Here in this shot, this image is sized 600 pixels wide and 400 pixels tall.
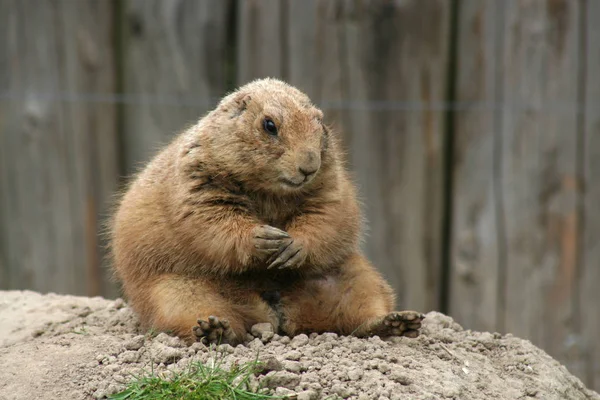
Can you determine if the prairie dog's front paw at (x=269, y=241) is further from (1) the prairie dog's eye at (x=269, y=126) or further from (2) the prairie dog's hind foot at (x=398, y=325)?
(2) the prairie dog's hind foot at (x=398, y=325)

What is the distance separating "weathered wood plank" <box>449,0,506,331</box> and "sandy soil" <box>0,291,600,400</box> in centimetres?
195

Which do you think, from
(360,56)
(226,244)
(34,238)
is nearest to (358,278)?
(226,244)

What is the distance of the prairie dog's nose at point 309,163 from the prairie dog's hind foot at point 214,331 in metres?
0.81

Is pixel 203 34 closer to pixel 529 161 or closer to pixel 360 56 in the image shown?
pixel 360 56

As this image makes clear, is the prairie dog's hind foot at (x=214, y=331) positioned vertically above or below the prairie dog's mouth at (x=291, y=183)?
below

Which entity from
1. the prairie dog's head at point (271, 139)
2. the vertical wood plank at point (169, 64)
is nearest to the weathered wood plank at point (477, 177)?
the vertical wood plank at point (169, 64)

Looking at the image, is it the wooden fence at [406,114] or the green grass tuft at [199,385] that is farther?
the wooden fence at [406,114]

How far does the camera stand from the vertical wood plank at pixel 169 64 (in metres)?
7.01

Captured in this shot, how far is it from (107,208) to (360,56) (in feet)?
7.73

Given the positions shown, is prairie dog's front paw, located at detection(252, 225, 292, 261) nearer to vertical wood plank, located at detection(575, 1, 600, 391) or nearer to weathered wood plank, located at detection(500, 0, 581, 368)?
weathered wood plank, located at detection(500, 0, 581, 368)

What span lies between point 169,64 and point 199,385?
3.85 m

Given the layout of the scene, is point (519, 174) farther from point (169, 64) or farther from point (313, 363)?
point (313, 363)

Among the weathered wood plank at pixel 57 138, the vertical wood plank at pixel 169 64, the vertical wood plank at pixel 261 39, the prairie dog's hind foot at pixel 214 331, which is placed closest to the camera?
the prairie dog's hind foot at pixel 214 331

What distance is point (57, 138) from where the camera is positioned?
7180 mm
